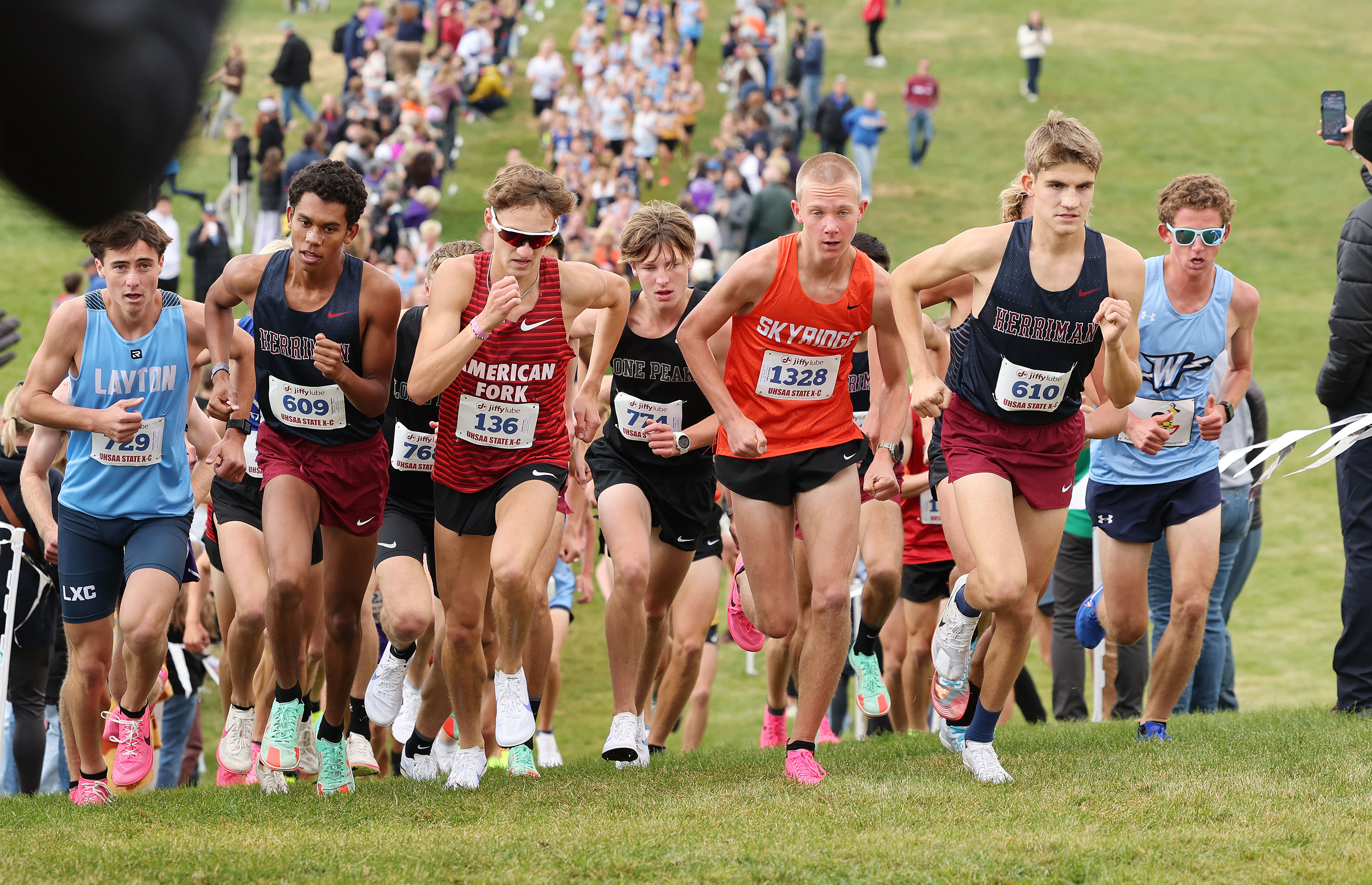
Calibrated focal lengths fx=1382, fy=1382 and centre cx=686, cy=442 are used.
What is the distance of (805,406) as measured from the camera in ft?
20.6

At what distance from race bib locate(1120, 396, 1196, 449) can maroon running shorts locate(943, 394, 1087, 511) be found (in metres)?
0.79

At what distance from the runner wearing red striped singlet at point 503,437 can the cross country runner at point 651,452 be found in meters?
0.60

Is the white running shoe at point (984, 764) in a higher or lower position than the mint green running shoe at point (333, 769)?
higher

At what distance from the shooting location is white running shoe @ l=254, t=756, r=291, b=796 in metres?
6.16

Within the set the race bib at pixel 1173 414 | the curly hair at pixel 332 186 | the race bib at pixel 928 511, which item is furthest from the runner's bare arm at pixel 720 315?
the race bib at pixel 928 511

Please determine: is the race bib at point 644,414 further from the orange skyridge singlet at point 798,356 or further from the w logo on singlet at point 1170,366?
the w logo on singlet at point 1170,366

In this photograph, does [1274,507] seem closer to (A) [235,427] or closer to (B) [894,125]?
(A) [235,427]

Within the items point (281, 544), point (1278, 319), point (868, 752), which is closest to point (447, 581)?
point (281, 544)

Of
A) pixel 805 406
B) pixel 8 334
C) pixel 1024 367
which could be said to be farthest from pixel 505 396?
pixel 8 334

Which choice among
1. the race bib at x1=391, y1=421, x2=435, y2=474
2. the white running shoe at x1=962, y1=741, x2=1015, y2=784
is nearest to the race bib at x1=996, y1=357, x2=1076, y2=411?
the white running shoe at x1=962, y1=741, x2=1015, y2=784

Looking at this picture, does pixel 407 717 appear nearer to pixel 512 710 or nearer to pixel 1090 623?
pixel 512 710

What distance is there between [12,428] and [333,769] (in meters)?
2.85

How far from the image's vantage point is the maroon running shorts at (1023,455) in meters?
5.98

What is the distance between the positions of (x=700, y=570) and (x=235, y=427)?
2760mm
